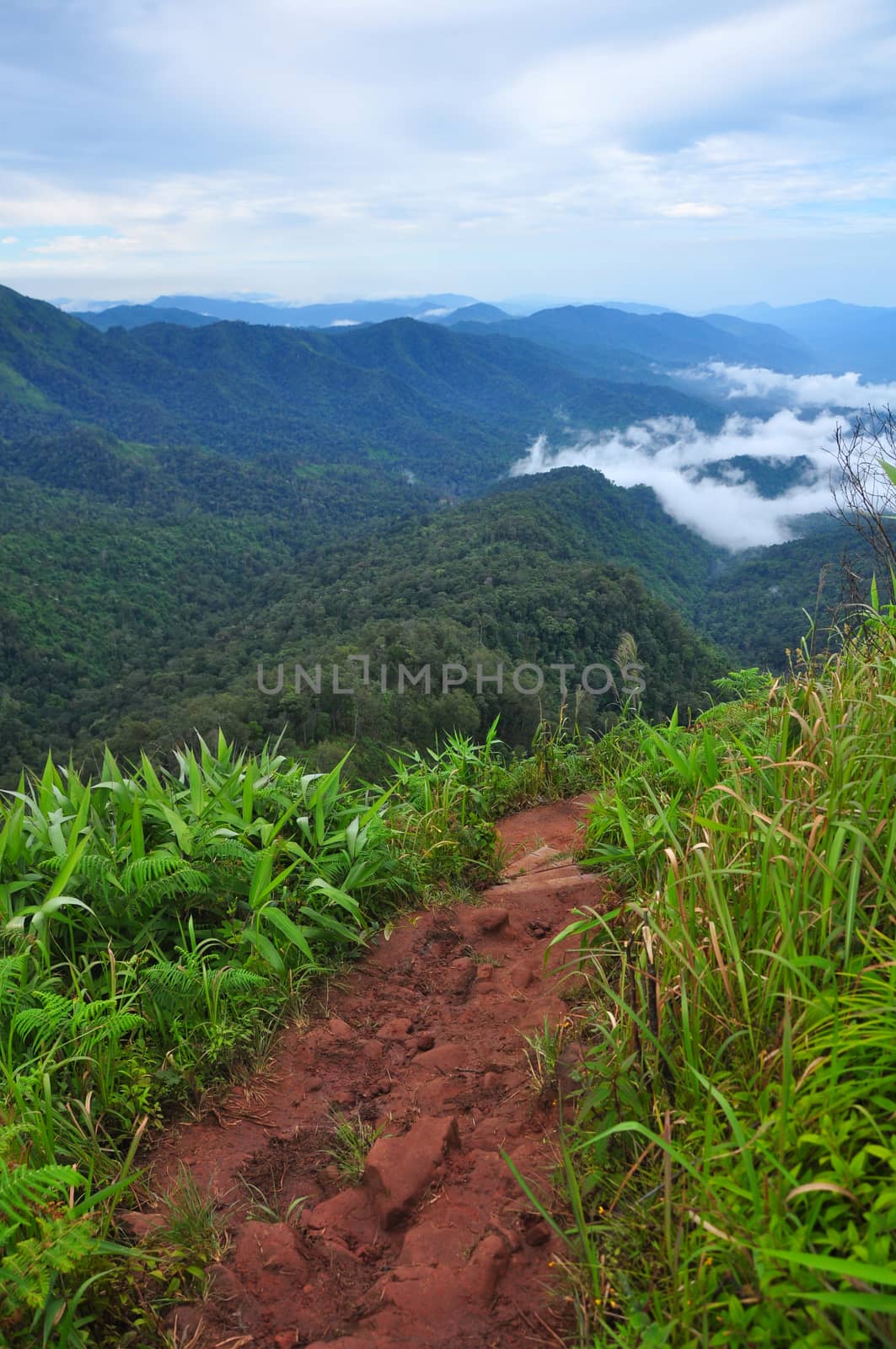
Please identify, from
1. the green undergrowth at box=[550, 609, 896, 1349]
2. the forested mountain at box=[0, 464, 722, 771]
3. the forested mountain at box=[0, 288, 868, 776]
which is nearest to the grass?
the green undergrowth at box=[550, 609, 896, 1349]

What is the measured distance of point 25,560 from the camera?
60.8 m

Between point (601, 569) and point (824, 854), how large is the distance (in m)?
39.6

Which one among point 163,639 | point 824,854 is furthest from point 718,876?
point 163,639

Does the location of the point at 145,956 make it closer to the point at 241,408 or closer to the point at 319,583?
the point at 319,583

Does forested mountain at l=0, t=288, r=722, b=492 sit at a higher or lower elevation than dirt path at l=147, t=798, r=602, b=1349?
higher

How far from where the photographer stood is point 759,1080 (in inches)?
53.1

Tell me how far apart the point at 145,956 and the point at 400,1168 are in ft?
3.16

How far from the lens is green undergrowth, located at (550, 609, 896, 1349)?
3.30 ft

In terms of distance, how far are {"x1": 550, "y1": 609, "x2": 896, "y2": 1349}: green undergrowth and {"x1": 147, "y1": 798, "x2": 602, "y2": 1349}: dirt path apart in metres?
0.15

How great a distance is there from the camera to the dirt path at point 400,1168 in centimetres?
132

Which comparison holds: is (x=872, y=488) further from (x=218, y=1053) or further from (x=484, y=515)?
(x=484, y=515)

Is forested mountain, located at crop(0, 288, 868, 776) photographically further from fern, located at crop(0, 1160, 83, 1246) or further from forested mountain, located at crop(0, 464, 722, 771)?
fern, located at crop(0, 1160, 83, 1246)

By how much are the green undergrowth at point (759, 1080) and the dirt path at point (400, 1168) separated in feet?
0.49

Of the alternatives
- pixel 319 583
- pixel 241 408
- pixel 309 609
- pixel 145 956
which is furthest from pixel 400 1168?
pixel 241 408
